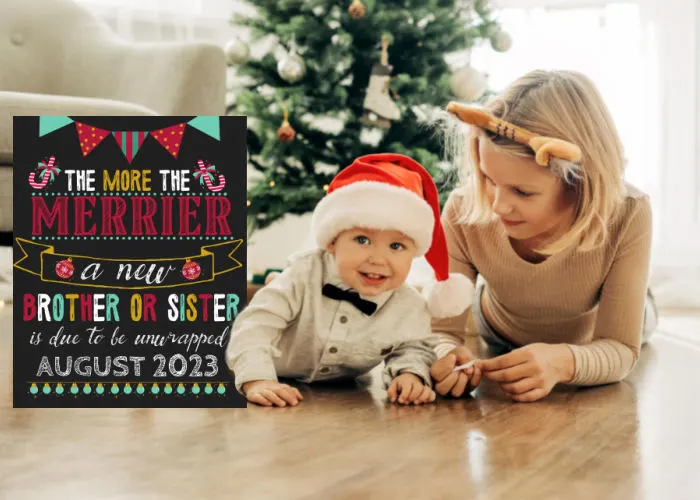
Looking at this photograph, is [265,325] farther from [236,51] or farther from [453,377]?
[236,51]

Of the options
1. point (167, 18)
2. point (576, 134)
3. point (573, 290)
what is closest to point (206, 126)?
point (576, 134)

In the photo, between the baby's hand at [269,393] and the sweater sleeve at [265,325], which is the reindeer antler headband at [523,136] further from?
the baby's hand at [269,393]

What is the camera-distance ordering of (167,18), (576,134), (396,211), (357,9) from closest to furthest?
(396,211)
(576,134)
(357,9)
(167,18)

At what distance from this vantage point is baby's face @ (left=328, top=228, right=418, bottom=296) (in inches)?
48.6

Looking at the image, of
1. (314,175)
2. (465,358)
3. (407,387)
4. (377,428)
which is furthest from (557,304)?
(314,175)

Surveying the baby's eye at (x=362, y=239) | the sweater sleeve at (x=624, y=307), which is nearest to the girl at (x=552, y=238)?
the sweater sleeve at (x=624, y=307)

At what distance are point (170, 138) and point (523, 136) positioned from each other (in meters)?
0.50

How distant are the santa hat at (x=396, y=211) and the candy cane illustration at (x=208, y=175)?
183 mm

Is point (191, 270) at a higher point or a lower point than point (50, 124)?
lower

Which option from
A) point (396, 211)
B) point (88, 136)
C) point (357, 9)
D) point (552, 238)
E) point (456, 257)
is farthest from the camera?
point (357, 9)

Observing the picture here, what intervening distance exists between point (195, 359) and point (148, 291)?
104mm

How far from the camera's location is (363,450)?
38.4 inches

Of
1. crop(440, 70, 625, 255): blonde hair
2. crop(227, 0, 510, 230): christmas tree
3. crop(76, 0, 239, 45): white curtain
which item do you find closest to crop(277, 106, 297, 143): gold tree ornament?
crop(227, 0, 510, 230): christmas tree

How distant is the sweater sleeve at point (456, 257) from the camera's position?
1543mm
